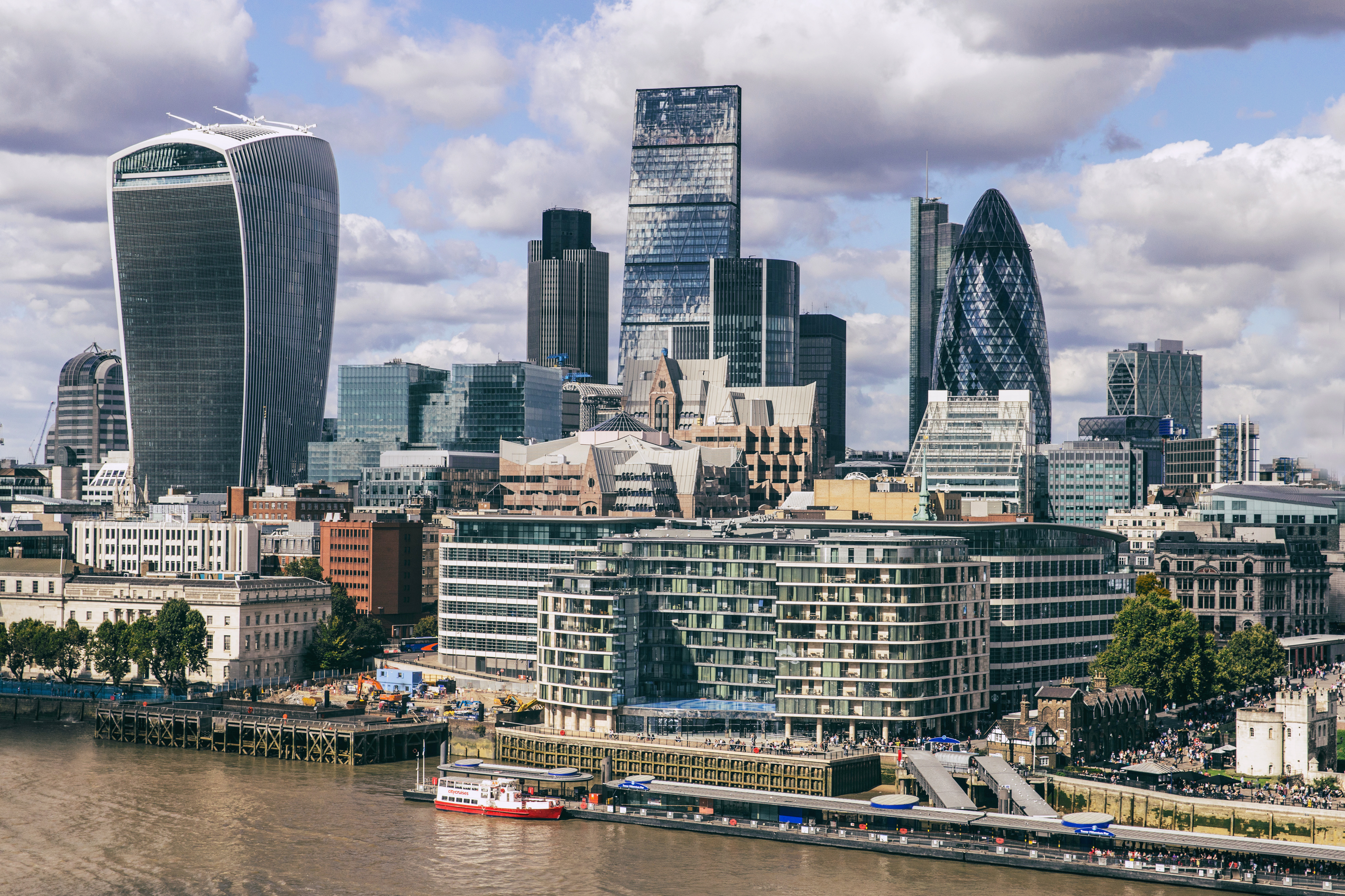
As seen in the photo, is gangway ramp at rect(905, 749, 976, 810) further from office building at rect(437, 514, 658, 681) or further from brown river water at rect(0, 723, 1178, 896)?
office building at rect(437, 514, 658, 681)

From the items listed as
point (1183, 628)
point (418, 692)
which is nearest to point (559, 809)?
point (418, 692)

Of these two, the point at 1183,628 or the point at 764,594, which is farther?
the point at 1183,628

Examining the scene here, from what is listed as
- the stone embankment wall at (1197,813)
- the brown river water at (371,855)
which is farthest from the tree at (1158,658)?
the brown river water at (371,855)

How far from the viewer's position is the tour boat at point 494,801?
139 meters

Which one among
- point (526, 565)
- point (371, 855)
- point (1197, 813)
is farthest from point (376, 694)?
point (1197, 813)

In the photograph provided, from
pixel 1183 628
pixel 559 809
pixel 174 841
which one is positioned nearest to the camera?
pixel 174 841

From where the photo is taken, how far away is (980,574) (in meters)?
160

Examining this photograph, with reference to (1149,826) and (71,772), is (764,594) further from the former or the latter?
(71,772)

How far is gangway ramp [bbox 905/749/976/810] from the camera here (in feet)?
437

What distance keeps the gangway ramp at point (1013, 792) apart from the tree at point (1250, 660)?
166ft

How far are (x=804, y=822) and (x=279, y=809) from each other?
1695 inches

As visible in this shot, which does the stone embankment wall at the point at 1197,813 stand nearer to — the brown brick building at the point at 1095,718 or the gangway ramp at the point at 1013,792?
the gangway ramp at the point at 1013,792

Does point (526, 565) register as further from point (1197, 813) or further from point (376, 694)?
point (1197, 813)

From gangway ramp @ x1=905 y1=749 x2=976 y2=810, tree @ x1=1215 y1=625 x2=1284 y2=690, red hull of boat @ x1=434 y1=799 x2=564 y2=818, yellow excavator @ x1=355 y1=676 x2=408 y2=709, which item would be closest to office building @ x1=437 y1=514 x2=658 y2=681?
yellow excavator @ x1=355 y1=676 x2=408 y2=709
